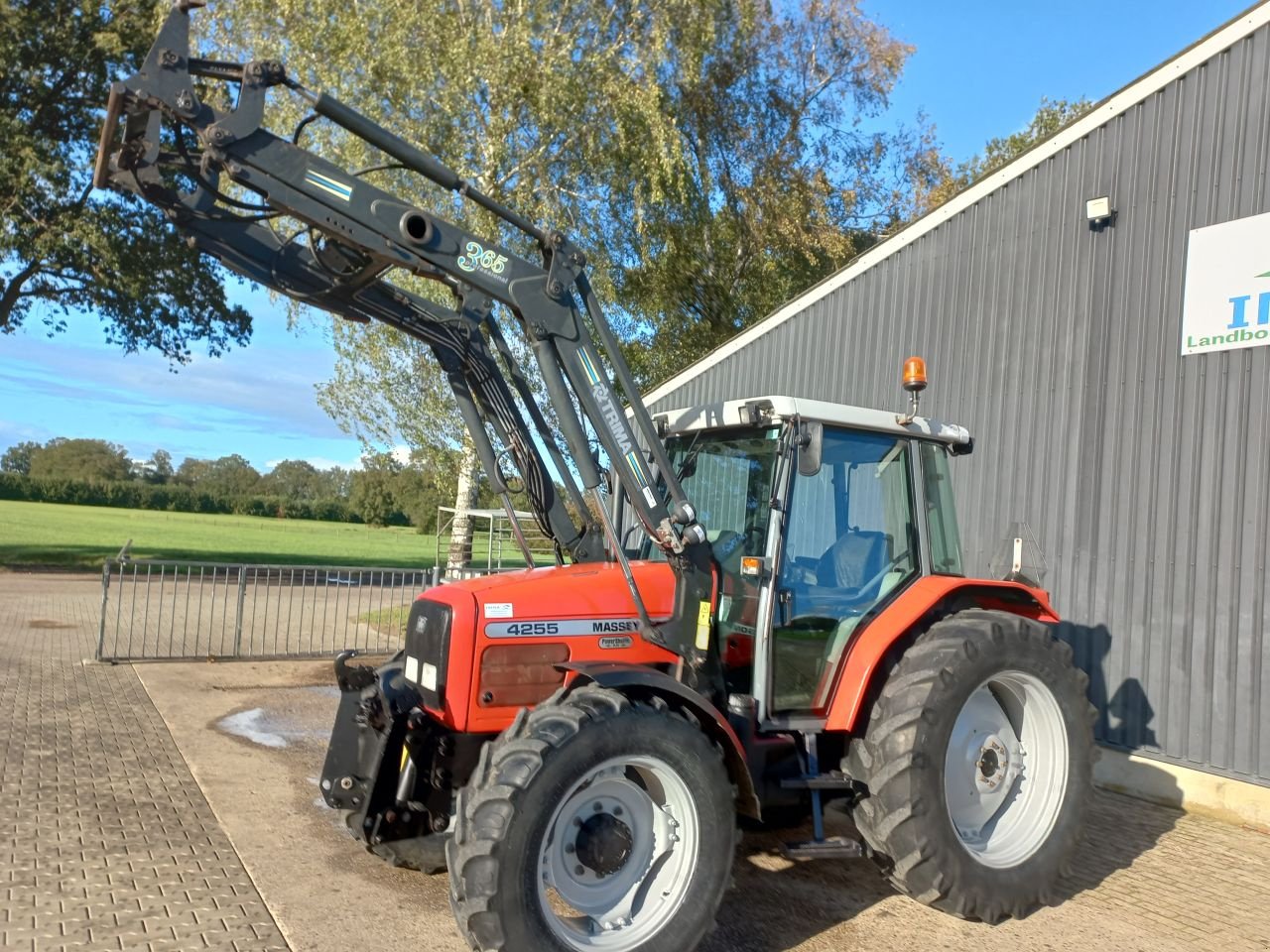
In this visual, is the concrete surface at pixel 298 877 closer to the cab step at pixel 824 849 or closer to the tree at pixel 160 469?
the cab step at pixel 824 849

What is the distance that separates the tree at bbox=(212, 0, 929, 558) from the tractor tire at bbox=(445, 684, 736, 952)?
11477 mm

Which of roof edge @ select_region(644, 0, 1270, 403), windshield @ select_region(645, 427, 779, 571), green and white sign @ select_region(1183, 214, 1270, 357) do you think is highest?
roof edge @ select_region(644, 0, 1270, 403)

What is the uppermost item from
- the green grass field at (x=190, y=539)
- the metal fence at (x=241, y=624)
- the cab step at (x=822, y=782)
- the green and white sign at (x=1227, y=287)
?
the green and white sign at (x=1227, y=287)

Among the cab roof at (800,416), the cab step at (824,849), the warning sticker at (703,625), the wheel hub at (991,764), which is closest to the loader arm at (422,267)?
the warning sticker at (703,625)

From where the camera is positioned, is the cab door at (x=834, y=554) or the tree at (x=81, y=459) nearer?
the cab door at (x=834, y=554)

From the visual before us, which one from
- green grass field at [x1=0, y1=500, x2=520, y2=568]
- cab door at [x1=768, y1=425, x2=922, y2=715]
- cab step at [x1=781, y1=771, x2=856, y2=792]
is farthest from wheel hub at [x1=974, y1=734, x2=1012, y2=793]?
green grass field at [x1=0, y1=500, x2=520, y2=568]

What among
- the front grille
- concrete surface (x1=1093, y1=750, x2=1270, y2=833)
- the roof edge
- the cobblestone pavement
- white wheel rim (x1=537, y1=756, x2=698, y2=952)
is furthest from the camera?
the roof edge

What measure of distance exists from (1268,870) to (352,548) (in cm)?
4201

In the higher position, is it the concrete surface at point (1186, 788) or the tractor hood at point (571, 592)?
the tractor hood at point (571, 592)

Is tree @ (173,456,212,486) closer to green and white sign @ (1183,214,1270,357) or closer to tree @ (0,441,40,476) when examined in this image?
tree @ (0,441,40,476)

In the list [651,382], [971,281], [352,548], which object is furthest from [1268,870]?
[352,548]

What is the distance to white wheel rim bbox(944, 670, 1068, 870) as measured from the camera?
4.82 m

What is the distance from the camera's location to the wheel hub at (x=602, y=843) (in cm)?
378

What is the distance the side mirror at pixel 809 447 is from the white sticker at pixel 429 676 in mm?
1809
